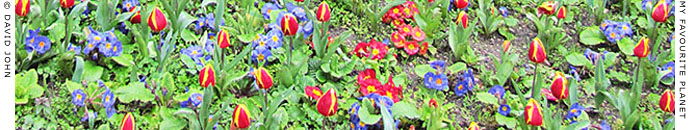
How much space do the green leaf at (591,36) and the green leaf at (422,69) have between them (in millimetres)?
936

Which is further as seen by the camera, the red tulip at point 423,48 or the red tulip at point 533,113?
the red tulip at point 423,48

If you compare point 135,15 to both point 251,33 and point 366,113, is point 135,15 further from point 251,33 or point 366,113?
point 366,113

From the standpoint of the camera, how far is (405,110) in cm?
322

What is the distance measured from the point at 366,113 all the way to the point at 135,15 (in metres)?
1.08

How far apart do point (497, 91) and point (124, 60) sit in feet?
4.95

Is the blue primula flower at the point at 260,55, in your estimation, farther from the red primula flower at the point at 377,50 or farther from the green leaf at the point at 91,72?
the green leaf at the point at 91,72

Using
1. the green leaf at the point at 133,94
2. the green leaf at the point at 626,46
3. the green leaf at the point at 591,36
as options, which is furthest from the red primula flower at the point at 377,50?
the green leaf at the point at 626,46

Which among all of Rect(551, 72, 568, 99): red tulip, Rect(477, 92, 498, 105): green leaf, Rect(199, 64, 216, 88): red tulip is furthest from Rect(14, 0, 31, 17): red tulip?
Rect(551, 72, 568, 99): red tulip

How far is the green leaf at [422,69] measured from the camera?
141 inches

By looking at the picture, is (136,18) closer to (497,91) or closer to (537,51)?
(497,91)

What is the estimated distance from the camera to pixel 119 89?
3217mm

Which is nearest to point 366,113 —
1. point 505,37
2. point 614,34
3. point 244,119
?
point 244,119

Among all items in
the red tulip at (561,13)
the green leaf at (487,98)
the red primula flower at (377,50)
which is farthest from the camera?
the red tulip at (561,13)

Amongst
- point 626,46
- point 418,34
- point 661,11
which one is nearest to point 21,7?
point 418,34
